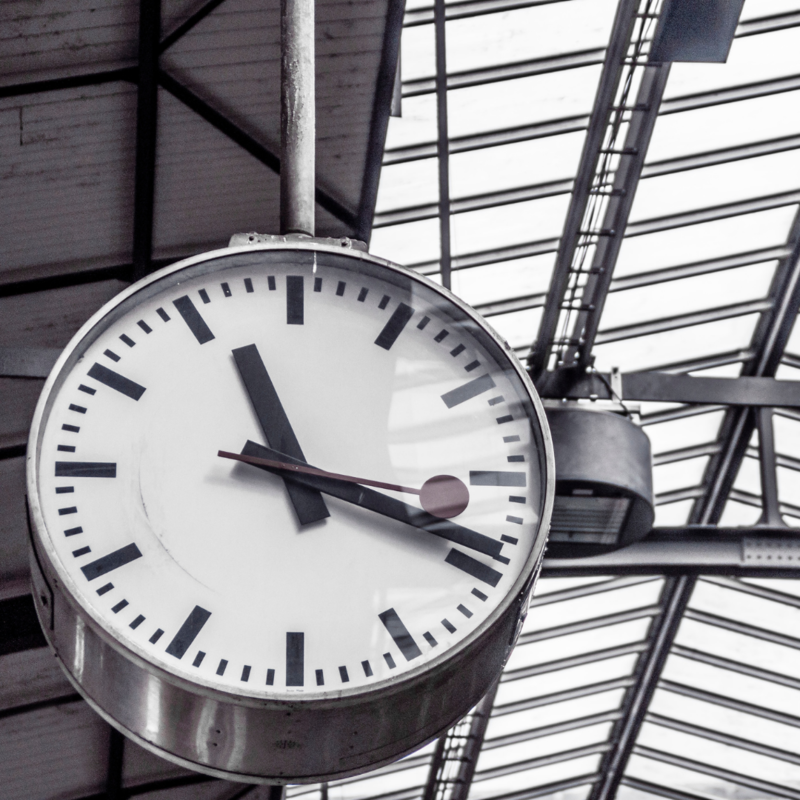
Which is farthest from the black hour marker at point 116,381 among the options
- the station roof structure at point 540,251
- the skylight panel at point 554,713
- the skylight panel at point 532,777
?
the skylight panel at point 532,777

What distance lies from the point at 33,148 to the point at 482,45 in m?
4.49

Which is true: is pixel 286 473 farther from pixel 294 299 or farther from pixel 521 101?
pixel 521 101

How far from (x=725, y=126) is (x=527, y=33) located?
7.56ft

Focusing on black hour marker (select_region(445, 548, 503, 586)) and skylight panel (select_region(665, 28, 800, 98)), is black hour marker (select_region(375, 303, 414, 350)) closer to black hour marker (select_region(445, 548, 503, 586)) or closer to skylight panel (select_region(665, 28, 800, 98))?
black hour marker (select_region(445, 548, 503, 586))

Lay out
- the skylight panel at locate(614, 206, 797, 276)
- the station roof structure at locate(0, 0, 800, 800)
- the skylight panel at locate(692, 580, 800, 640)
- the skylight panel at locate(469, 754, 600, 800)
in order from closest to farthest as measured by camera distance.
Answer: the station roof structure at locate(0, 0, 800, 800)
the skylight panel at locate(614, 206, 797, 276)
the skylight panel at locate(692, 580, 800, 640)
the skylight panel at locate(469, 754, 600, 800)

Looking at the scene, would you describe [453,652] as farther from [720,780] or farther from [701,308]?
[720,780]

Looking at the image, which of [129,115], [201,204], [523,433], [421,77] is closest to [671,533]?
[421,77]

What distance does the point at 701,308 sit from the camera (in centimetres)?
1273

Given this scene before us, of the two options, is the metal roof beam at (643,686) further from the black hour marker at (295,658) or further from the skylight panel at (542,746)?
the black hour marker at (295,658)

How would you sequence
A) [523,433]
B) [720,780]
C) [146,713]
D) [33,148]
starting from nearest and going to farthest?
[146,713], [523,433], [33,148], [720,780]

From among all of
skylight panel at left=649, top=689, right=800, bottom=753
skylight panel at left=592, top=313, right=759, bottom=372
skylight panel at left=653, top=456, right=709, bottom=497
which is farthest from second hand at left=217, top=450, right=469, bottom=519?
skylight panel at left=649, top=689, right=800, bottom=753

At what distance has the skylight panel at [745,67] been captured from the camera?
33.6ft

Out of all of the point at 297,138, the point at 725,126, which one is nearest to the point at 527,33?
the point at 725,126

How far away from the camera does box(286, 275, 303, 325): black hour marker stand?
280 cm
